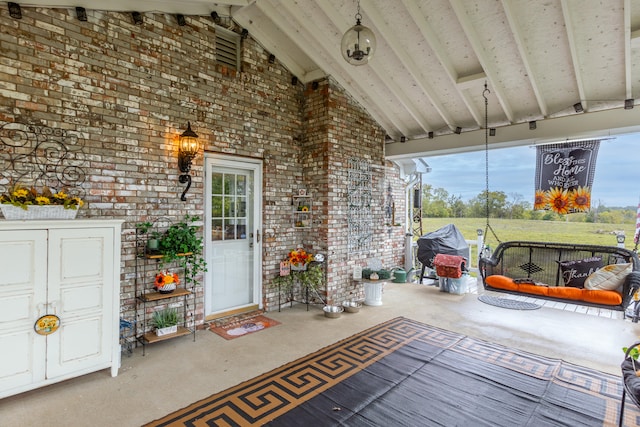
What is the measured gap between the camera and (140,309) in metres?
3.66

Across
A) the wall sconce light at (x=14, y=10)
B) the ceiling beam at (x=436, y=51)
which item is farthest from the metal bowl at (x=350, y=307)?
the wall sconce light at (x=14, y=10)

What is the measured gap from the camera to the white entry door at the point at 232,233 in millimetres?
4391

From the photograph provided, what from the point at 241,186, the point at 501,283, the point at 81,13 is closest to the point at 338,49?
the point at 241,186

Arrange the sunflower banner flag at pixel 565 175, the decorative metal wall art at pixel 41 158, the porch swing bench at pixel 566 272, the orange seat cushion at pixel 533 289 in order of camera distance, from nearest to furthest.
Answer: the decorative metal wall art at pixel 41 158 < the porch swing bench at pixel 566 272 < the orange seat cushion at pixel 533 289 < the sunflower banner flag at pixel 565 175

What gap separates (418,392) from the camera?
277 cm

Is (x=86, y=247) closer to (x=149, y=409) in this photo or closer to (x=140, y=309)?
(x=140, y=309)

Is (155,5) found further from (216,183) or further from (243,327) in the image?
(243,327)

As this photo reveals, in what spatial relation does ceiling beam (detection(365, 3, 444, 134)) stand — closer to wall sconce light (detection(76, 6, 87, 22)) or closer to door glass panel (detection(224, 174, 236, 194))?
door glass panel (detection(224, 174, 236, 194))

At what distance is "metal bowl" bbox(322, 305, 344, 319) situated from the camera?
4.64 meters

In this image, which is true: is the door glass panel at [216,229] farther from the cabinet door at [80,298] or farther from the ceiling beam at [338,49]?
the ceiling beam at [338,49]

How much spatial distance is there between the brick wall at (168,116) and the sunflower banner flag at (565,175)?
2.72m

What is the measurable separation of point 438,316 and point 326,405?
8.91 feet

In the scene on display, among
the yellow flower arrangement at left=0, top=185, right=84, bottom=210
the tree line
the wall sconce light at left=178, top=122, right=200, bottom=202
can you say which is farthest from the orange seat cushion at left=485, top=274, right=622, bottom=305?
the yellow flower arrangement at left=0, top=185, right=84, bottom=210

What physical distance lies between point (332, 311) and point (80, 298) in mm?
2990
